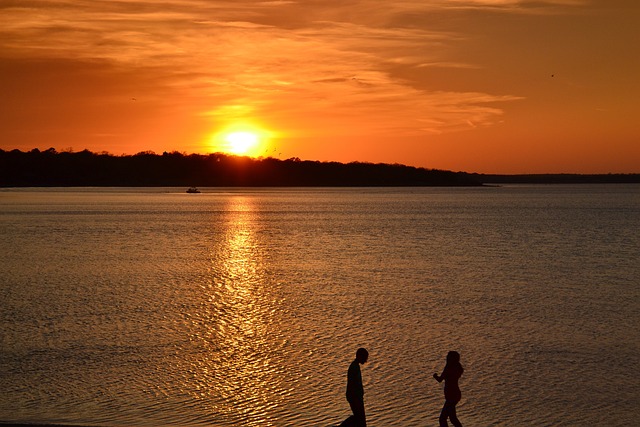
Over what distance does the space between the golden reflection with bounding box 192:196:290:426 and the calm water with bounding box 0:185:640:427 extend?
0.31ft

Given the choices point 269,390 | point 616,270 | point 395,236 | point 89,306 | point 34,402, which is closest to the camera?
point 34,402

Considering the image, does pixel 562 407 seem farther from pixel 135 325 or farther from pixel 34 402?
pixel 135 325

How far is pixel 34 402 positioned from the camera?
2105 centimetres

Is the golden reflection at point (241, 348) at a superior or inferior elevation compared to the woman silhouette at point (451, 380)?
inferior

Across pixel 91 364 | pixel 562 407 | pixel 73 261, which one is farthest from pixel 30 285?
pixel 562 407

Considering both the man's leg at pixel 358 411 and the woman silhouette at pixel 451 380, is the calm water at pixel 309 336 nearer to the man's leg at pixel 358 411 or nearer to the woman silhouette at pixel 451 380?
the woman silhouette at pixel 451 380

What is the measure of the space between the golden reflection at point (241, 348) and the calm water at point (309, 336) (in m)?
0.09

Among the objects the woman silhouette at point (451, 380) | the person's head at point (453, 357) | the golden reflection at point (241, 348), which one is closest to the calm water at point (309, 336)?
the golden reflection at point (241, 348)

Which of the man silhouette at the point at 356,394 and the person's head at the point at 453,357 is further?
the person's head at the point at 453,357

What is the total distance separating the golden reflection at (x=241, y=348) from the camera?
71.0 ft

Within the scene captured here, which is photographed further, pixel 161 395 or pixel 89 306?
pixel 89 306

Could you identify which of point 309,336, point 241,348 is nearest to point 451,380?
point 241,348

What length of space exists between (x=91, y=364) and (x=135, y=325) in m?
7.95

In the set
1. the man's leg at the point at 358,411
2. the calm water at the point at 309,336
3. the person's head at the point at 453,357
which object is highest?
the person's head at the point at 453,357
